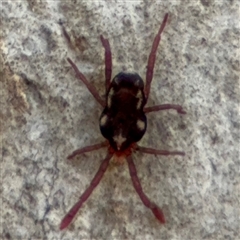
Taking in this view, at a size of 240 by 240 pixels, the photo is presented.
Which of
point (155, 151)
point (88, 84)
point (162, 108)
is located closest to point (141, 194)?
point (155, 151)

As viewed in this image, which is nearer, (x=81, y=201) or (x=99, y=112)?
(x=81, y=201)

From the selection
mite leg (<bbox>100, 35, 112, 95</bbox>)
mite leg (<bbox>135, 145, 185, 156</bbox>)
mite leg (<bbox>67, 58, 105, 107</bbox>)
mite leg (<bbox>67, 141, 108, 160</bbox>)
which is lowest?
mite leg (<bbox>67, 141, 108, 160</bbox>)

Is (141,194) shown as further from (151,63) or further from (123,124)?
(151,63)

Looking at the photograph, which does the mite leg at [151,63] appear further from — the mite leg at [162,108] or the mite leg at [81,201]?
the mite leg at [81,201]

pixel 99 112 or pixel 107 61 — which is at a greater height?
pixel 107 61

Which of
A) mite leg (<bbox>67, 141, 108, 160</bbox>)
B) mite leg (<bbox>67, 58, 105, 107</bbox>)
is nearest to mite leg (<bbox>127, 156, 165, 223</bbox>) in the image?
mite leg (<bbox>67, 141, 108, 160</bbox>)

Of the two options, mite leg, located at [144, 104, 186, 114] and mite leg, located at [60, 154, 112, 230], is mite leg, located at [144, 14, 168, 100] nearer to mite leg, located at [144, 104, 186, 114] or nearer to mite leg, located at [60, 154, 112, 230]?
mite leg, located at [144, 104, 186, 114]

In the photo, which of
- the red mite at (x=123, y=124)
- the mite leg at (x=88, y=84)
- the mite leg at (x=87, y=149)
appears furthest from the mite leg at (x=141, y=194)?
the mite leg at (x=88, y=84)
